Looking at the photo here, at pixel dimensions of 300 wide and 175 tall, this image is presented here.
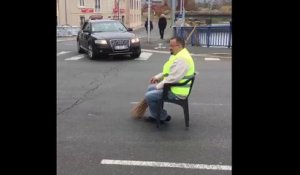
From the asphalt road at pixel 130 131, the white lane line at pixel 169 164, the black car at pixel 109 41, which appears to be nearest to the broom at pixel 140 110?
the asphalt road at pixel 130 131

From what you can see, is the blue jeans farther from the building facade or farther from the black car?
the building facade

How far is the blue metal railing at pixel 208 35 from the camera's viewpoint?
775 inches

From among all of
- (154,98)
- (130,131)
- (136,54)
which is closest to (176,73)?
(154,98)

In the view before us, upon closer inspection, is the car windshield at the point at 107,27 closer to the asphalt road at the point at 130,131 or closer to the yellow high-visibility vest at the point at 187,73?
the asphalt road at the point at 130,131

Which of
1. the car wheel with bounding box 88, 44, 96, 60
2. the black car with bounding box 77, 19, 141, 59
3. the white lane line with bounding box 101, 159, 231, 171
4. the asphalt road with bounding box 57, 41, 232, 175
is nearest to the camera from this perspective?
the white lane line with bounding box 101, 159, 231, 171

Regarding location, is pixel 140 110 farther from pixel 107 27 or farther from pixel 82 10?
pixel 82 10

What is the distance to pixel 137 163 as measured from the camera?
462cm

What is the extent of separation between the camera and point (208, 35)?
821 inches

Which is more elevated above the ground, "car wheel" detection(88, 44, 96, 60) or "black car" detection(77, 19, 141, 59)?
"black car" detection(77, 19, 141, 59)

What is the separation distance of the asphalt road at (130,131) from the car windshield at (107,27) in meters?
5.95

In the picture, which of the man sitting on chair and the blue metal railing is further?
the blue metal railing

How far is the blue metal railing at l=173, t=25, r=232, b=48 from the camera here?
1969 centimetres

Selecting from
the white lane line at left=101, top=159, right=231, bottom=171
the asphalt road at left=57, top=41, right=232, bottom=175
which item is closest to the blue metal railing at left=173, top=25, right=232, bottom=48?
the asphalt road at left=57, top=41, right=232, bottom=175

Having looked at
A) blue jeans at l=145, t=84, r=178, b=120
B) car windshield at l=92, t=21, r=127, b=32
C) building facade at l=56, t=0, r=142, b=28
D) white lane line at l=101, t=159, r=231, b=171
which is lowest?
white lane line at l=101, t=159, r=231, b=171
